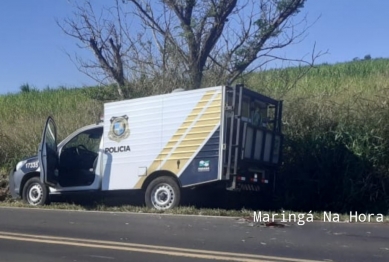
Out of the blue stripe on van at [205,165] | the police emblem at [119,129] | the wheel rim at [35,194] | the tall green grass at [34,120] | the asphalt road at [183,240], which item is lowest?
the asphalt road at [183,240]

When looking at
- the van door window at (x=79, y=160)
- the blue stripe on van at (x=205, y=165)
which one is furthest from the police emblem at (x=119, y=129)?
the blue stripe on van at (x=205, y=165)

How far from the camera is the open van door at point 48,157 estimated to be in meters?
15.0

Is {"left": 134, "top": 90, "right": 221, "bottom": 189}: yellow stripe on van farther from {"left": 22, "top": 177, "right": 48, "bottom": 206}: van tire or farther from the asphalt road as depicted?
{"left": 22, "top": 177, "right": 48, "bottom": 206}: van tire

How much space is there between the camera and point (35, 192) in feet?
51.9

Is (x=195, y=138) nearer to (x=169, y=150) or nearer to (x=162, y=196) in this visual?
(x=169, y=150)

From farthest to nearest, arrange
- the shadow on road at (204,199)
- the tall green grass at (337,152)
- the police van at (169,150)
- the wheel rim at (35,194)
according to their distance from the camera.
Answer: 1. the wheel rim at (35,194)
2. the tall green grass at (337,152)
3. the shadow on road at (204,199)
4. the police van at (169,150)

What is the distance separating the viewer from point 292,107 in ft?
55.5

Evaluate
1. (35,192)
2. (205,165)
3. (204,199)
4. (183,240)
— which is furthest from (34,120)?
(183,240)

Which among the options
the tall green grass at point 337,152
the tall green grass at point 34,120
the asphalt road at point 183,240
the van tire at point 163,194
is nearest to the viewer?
the asphalt road at point 183,240

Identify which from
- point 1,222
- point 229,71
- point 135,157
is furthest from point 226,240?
point 229,71

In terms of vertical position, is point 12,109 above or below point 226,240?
above

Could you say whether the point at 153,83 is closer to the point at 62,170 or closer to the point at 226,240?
the point at 62,170

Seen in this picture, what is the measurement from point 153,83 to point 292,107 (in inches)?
188

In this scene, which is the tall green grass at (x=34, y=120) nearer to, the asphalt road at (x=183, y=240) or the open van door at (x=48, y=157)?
the open van door at (x=48, y=157)
